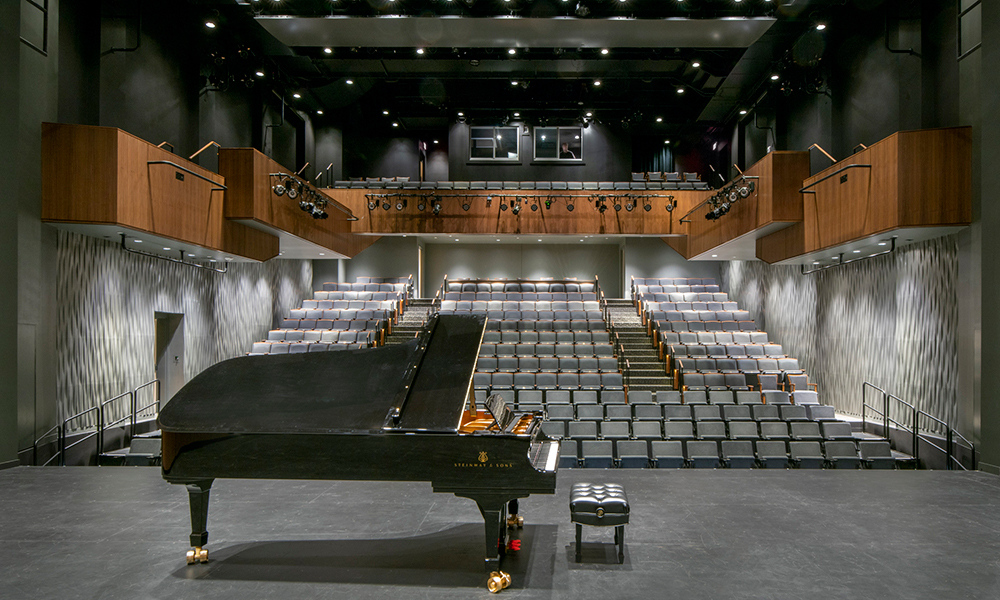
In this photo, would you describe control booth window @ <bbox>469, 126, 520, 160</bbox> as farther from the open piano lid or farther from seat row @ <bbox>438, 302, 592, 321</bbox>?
the open piano lid

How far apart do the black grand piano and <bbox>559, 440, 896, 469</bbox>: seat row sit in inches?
119

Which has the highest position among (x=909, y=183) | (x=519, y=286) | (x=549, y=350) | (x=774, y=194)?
(x=774, y=194)

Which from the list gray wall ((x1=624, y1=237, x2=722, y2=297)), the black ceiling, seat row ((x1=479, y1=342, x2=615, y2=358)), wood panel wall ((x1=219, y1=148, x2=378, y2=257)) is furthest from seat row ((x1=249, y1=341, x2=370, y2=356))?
gray wall ((x1=624, y1=237, x2=722, y2=297))

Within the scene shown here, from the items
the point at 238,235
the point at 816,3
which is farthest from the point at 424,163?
the point at 816,3

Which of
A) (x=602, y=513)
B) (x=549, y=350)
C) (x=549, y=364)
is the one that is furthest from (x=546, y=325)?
(x=602, y=513)

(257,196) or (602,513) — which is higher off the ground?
(257,196)

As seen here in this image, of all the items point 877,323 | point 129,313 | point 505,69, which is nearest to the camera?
point 129,313

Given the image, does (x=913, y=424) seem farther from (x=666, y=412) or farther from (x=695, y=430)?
(x=666, y=412)

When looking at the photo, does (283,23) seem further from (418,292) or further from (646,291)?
(646,291)

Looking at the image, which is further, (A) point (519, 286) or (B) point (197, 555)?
(A) point (519, 286)

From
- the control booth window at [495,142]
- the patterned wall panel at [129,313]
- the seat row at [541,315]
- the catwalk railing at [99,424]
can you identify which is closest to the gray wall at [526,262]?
the control booth window at [495,142]

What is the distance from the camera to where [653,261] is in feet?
48.4

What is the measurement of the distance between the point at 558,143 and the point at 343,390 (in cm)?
1380

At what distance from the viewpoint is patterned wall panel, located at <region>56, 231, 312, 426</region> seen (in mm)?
6957
